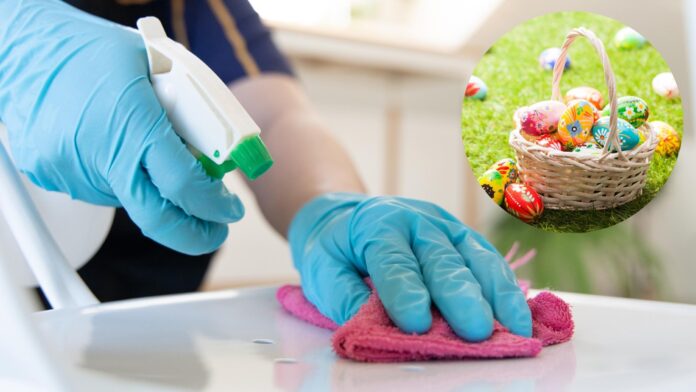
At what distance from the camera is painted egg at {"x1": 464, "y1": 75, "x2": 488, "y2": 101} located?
17.9 inches

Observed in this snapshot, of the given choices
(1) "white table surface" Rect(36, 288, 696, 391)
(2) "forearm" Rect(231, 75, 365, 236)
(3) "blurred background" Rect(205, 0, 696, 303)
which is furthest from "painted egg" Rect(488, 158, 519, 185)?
(2) "forearm" Rect(231, 75, 365, 236)

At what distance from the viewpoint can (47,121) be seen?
55cm

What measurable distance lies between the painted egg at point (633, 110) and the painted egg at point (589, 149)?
0.10 ft

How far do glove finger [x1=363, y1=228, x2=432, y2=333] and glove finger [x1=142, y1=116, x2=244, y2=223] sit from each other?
4.5 inches

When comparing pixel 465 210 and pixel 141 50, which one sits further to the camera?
pixel 465 210

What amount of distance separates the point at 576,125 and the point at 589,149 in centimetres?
2

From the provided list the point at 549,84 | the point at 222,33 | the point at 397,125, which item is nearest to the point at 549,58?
the point at 549,84

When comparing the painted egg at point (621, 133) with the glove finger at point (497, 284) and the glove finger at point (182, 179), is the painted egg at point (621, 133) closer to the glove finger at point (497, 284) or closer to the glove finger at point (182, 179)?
the glove finger at point (497, 284)

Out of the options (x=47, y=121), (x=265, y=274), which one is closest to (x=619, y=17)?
(x=47, y=121)

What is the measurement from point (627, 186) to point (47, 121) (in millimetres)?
404

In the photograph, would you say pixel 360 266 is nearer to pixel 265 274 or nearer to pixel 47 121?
pixel 47 121

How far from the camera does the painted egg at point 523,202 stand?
431 millimetres

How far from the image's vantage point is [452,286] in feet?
1.53

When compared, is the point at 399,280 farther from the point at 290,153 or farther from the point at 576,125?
the point at 290,153
